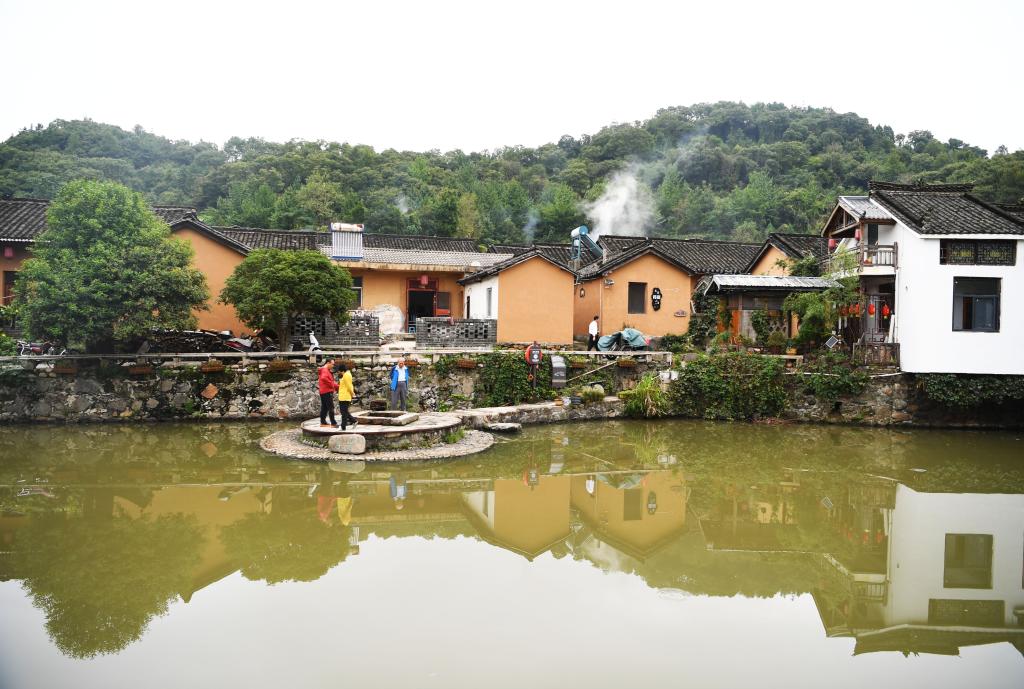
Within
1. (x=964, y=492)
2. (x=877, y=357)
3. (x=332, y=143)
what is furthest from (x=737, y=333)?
(x=332, y=143)

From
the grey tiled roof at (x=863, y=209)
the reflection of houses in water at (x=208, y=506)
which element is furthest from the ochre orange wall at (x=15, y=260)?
the grey tiled roof at (x=863, y=209)

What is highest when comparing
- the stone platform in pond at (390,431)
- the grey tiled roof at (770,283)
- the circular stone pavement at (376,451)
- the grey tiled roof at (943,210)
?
the grey tiled roof at (943,210)

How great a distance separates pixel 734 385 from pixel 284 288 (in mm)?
11771

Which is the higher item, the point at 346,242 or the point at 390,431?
the point at 346,242

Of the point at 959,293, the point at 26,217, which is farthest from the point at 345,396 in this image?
the point at 959,293

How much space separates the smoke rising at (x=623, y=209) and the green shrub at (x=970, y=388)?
90.1 feet

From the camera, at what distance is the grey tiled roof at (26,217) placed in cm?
1852

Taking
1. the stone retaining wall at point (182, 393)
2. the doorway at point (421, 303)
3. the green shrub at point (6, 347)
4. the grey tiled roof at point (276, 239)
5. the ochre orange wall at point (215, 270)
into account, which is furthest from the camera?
the doorway at point (421, 303)

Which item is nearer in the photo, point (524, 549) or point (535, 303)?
point (524, 549)

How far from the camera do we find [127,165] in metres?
44.7

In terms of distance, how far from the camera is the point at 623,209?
4834 cm

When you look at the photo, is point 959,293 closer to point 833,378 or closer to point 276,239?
point 833,378

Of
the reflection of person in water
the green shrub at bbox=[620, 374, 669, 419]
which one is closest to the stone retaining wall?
the green shrub at bbox=[620, 374, 669, 419]

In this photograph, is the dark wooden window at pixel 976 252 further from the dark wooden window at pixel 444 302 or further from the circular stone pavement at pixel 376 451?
the dark wooden window at pixel 444 302
